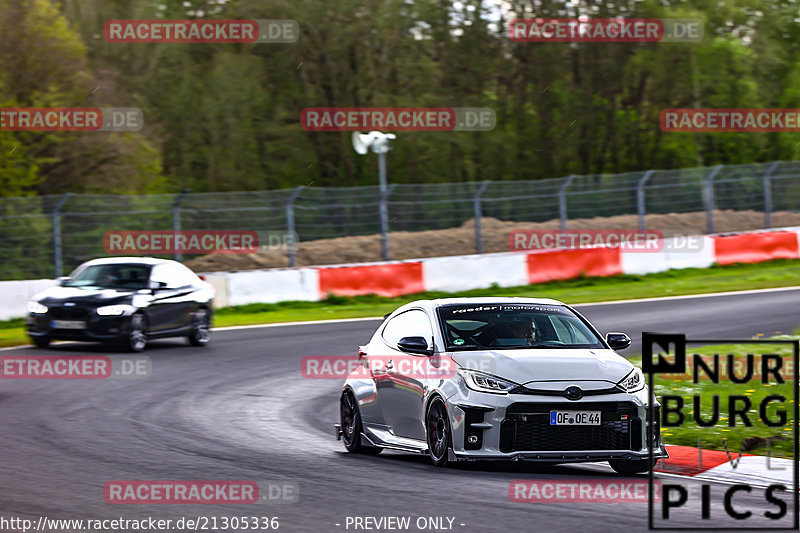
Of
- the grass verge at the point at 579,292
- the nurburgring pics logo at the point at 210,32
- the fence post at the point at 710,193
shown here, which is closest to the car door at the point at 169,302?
the grass verge at the point at 579,292

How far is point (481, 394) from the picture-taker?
9.24 metres

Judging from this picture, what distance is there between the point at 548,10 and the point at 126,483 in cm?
3792

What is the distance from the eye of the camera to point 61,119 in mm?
33438

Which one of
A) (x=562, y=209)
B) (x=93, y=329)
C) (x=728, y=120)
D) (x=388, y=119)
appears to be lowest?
(x=93, y=329)

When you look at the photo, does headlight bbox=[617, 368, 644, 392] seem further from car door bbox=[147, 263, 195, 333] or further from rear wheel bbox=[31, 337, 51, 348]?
rear wheel bbox=[31, 337, 51, 348]

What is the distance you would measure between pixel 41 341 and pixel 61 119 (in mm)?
15060

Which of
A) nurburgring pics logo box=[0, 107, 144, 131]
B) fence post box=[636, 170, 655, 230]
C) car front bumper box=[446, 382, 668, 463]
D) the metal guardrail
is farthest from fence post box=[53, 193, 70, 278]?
car front bumper box=[446, 382, 668, 463]

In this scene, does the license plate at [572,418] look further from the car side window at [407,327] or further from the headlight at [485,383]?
the car side window at [407,327]

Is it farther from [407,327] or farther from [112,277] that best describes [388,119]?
[407,327]

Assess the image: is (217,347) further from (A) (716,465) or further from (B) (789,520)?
(B) (789,520)

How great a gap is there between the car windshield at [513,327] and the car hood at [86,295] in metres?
9.69

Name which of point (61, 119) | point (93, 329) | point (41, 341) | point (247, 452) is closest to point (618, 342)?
point (247, 452)

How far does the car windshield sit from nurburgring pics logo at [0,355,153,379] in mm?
7550

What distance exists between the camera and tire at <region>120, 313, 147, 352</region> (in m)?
19.2
